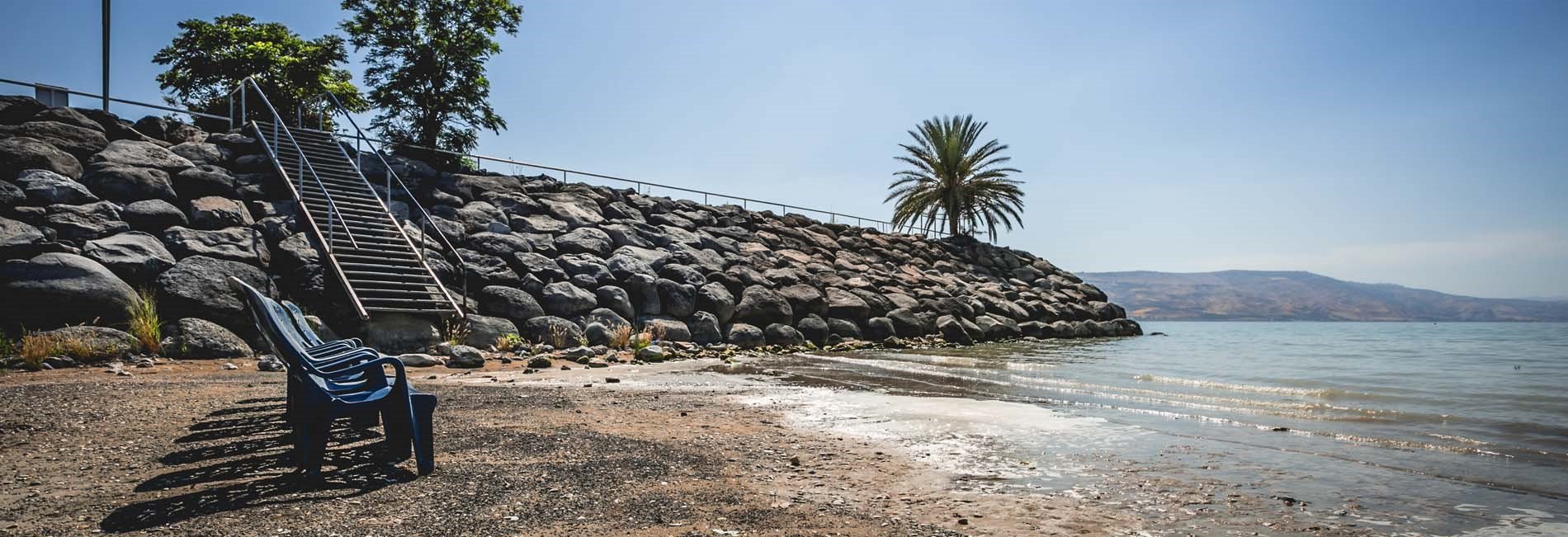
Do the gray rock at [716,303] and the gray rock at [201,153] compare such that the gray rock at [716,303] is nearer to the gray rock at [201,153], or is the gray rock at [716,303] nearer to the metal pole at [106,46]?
the gray rock at [201,153]

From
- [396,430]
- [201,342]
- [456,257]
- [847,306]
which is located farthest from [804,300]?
[396,430]

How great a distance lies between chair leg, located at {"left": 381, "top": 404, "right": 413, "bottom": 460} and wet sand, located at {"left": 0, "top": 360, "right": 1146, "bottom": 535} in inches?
6.3

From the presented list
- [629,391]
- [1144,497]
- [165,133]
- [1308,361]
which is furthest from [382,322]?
[1308,361]

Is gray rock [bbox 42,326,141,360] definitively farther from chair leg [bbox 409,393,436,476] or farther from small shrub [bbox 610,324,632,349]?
chair leg [bbox 409,393,436,476]

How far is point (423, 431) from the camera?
4723mm

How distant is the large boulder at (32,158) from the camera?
14031 mm

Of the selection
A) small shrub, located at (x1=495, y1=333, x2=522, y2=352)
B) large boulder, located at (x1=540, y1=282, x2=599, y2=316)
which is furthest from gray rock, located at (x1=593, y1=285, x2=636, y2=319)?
small shrub, located at (x1=495, y1=333, x2=522, y2=352)

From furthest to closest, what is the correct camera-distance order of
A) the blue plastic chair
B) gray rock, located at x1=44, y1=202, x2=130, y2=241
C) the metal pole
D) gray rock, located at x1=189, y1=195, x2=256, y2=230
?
1. the metal pole
2. gray rock, located at x1=189, y1=195, x2=256, y2=230
3. gray rock, located at x1=44, y1=202, x2=130, y2=241
4. the blue plastic chair

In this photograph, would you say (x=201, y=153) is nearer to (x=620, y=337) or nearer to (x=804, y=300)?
(x=620, y=337)

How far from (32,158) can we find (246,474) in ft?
48.6

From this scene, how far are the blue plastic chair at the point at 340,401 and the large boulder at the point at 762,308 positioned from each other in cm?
1471

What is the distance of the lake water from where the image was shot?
16.9 ft

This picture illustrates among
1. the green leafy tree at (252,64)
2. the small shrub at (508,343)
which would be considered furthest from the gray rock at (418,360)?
the green leafy tree at (252,64)

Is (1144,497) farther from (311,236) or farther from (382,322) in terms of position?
(311,236)
